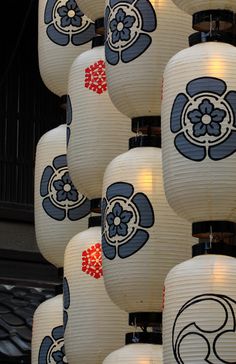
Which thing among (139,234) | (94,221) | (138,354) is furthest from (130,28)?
(138,354)

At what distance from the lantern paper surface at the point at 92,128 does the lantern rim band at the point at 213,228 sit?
110cm

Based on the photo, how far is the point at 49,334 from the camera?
27.1ft

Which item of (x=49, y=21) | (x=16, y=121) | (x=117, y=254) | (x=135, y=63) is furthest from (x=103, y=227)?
(x=16, y=121)

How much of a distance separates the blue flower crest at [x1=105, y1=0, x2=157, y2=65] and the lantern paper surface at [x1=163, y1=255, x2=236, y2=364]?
1170mm

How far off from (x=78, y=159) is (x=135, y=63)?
71cm

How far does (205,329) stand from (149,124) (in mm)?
1288

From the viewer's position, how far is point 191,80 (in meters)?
6.57

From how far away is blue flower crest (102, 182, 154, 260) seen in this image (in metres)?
7.02

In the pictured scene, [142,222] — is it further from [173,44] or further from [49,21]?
[49,21]

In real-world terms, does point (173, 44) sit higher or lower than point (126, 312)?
higher

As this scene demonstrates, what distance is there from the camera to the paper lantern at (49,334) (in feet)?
26.9

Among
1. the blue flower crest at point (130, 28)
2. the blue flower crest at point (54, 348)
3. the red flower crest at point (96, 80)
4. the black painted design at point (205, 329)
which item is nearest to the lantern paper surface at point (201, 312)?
the black painted design at point (205, 329)

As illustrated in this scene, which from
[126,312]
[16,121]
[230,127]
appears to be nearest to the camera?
[230,127]

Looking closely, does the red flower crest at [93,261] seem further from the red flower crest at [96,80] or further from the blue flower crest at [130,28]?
the blue flower crest at [130,28]
